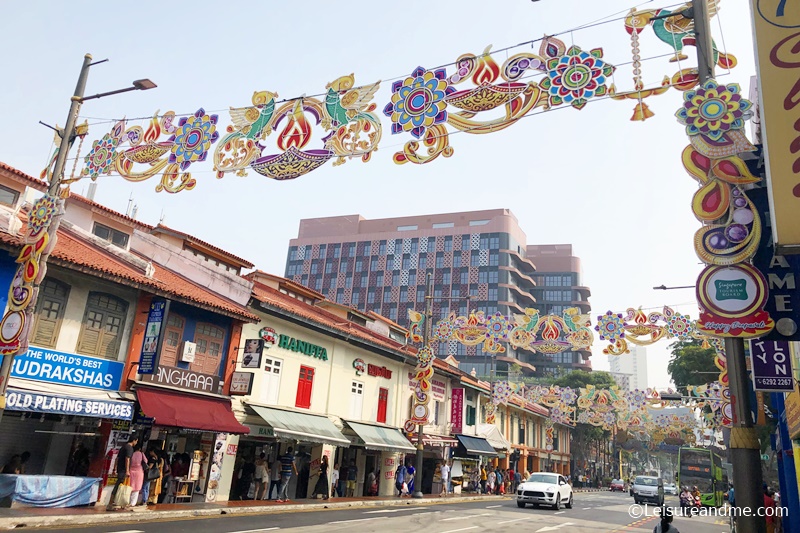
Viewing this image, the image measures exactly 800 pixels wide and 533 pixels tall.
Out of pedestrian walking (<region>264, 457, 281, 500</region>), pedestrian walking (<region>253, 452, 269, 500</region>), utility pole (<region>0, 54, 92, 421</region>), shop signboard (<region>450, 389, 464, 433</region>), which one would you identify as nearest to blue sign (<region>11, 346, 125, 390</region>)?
utility pole (<region>0, 54, 92, 421</region>)

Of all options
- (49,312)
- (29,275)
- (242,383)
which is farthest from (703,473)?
(29,275)

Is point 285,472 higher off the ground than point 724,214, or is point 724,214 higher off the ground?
point 724,214

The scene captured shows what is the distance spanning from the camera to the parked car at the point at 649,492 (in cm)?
3644

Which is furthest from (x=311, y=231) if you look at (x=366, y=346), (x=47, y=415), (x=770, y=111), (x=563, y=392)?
(x=770, y=111)

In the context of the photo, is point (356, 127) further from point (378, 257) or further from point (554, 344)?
point (378, 257)

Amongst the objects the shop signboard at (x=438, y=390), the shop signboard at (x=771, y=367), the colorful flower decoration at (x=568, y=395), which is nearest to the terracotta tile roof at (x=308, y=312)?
the shop signboard at (x=438, y=390)

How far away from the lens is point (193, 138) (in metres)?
13.3

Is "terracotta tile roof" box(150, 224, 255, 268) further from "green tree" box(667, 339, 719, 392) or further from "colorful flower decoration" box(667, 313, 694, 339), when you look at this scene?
"green tree" box(667, 339, 719, 392)

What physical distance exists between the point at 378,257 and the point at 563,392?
64152 millimetres

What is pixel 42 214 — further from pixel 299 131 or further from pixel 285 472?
pixel 285 472

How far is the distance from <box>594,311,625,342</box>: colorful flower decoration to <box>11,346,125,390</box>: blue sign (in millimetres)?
18417

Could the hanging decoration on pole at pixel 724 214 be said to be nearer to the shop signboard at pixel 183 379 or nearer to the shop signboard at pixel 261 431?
the shop signboard at pixel 183 379

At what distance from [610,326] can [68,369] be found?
20016 millimetres

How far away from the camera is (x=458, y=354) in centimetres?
9250
